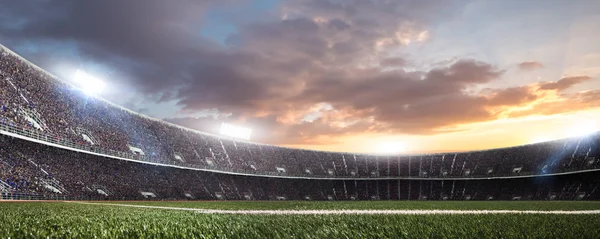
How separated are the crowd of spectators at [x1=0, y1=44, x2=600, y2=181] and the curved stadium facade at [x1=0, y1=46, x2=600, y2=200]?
18 centimetres

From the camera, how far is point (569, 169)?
64688 mm

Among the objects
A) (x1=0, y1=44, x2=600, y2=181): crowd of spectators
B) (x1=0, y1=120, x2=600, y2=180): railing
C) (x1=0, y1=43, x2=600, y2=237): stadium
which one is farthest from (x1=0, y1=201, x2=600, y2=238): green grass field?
(x1=0, y1=44, x2=600, y2=181): crowd of spectators

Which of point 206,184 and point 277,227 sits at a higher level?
point 277,227

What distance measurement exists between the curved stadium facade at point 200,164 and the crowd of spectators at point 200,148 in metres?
0.18

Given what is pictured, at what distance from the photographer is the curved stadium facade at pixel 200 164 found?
3966 centimetres

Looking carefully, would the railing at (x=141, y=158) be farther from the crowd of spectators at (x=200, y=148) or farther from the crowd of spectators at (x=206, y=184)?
the crowd of spectators at (x=206, y=184)

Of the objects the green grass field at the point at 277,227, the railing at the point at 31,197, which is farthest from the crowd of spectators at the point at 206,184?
the green grass field at the point at 277,227

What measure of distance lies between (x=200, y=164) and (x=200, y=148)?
20.3ft

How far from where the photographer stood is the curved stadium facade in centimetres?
3966

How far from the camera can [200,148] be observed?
69.6m

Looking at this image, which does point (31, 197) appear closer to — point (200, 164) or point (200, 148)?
Result: point (200, 164)

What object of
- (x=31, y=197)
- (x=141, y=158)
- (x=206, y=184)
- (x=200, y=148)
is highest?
(x=200, y=148)

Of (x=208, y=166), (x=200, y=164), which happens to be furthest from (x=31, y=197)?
(x=208, y=166)

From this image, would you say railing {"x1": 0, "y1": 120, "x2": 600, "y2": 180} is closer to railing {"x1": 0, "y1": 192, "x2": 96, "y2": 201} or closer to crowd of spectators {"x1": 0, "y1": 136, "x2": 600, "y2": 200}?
crowd of spectators {"x1": 0, "y1": 136, "x2": 600, "y2": 200}
